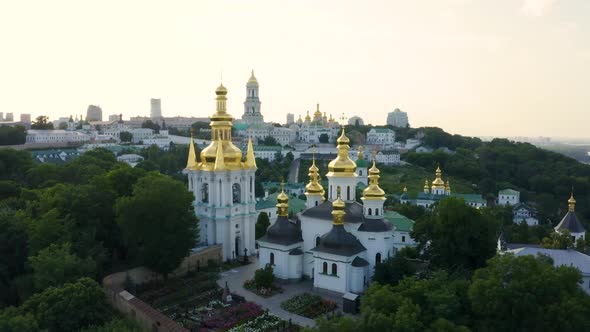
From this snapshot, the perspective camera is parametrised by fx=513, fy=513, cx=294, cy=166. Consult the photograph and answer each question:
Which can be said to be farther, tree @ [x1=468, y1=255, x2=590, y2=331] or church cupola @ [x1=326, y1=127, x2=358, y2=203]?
church cupola @ [x1=326, y1=127, x2=358, y2=203]

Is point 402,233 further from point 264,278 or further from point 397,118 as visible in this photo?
point 397,118

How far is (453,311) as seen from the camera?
50.0ft

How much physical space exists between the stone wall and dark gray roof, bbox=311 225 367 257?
6.82 metres

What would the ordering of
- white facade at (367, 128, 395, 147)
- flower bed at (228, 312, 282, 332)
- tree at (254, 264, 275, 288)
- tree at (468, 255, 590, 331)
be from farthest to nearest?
white facade at (367, 128, 395, 147) < tree at (254, 264, 275, 288) < flower bed at (228, 312, 282, 332) < tree at (468, 255, 590, 331)

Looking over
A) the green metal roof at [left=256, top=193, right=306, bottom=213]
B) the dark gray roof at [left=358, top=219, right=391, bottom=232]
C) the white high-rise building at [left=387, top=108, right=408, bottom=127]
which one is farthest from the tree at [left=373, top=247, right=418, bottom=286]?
the white high-rise building at [left=387, top=108, right=408, bottom=127]

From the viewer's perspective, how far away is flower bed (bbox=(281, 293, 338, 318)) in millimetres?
20484

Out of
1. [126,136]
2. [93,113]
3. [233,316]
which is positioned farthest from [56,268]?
[93,113]

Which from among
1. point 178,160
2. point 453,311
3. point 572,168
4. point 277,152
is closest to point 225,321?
point 453,311

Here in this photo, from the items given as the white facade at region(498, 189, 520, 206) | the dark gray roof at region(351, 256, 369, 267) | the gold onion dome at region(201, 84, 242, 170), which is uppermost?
the gold onion dome at region(201, 84, 242, 170)

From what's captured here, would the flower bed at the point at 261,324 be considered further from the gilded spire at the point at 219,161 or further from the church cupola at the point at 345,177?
the gilded spire at the point at 219,161

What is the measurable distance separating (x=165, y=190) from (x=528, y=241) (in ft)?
78.9

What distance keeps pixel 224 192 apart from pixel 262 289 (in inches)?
262

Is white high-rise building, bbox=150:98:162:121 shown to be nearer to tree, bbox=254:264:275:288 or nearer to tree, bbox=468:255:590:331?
tree, bbox=254:264:275:288

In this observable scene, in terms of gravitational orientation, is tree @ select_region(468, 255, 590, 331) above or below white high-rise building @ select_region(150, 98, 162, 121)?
below
